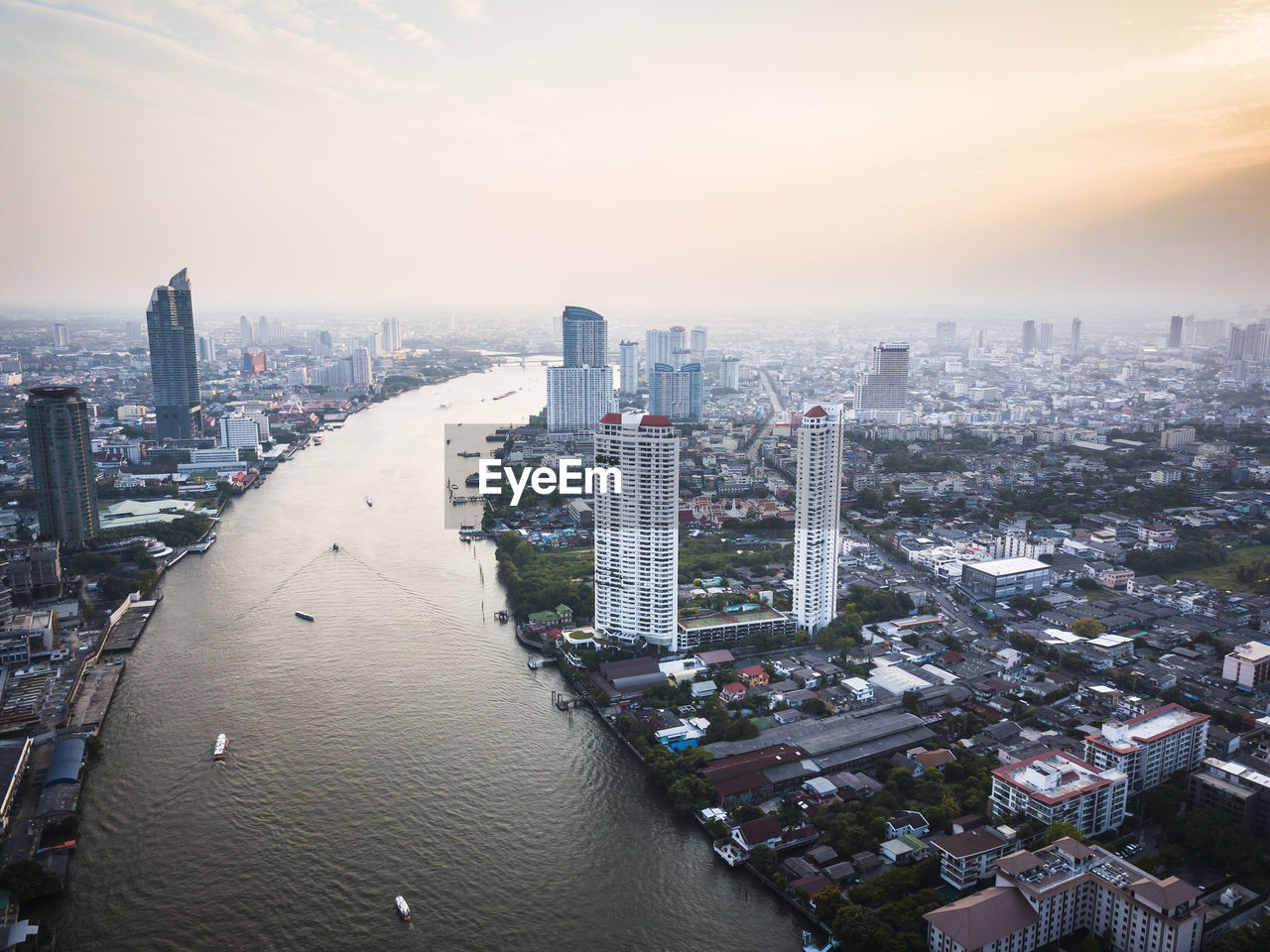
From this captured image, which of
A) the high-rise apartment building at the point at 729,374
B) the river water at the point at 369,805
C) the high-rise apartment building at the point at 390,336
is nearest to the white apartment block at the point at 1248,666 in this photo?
the river water at the point at 369,805

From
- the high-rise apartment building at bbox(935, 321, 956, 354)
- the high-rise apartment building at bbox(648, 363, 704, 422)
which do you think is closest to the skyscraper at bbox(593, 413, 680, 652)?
the high-rise apartment building at bbox(648, 363, 704, 422)

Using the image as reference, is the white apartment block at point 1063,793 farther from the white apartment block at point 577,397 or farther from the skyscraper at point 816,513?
the white apartment block at point 577,397

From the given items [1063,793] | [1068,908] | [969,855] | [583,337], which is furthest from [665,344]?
[1068,908]

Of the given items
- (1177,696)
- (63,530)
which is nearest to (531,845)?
(1177,696)

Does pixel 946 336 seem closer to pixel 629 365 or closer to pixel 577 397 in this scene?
pixel 629 365

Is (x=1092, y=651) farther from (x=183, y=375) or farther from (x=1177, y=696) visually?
(x=183, y=375)

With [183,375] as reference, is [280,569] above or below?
below

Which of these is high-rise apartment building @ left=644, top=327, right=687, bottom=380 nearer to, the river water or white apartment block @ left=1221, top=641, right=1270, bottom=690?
the river water
